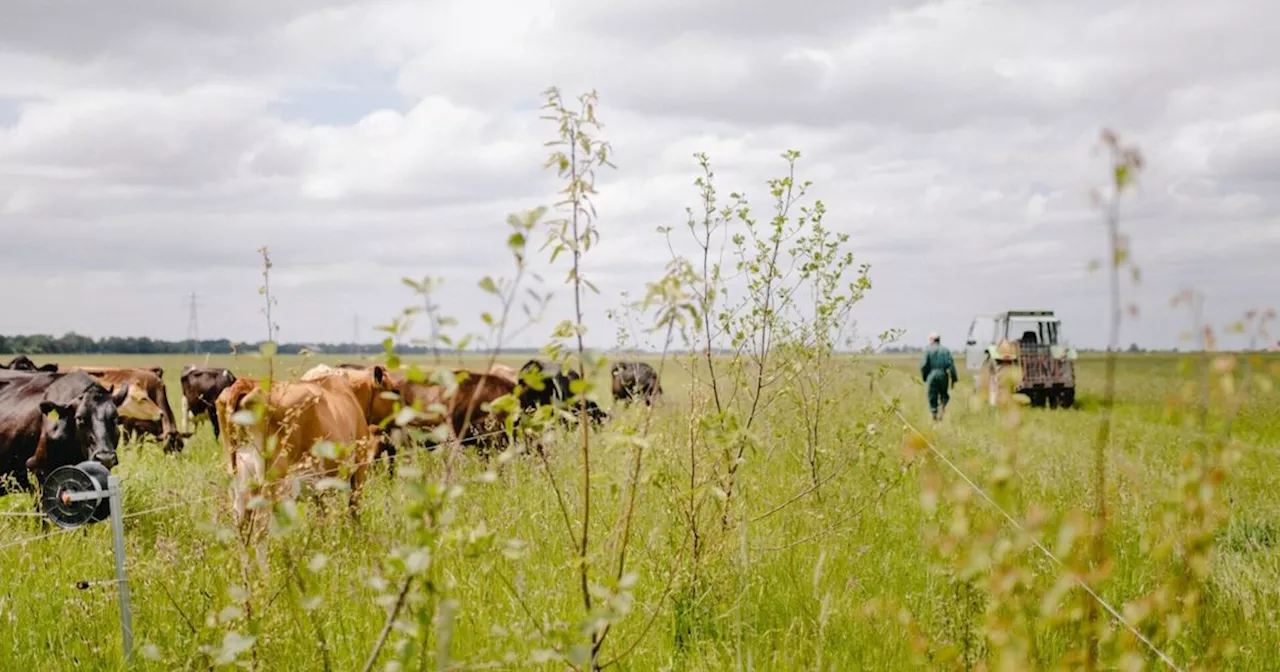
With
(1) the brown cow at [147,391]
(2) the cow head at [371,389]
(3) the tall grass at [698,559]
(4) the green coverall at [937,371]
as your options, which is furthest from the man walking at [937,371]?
(1) the brown cow at [147,391]

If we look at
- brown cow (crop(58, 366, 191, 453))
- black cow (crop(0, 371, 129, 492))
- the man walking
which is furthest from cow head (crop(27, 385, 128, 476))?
the man walking

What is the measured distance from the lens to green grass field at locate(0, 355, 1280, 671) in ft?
13.6

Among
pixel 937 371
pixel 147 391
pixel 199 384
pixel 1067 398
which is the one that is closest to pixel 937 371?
pixel 937 371

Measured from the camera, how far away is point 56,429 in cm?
892

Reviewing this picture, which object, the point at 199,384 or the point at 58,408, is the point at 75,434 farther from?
the point at 199,384

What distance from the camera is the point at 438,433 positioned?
2375mm

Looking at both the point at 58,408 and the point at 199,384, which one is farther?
the point at 199,384

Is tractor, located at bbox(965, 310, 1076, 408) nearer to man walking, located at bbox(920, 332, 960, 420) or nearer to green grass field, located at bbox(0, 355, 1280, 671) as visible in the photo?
man walking, located at bbox(920, 332, 960, 420)

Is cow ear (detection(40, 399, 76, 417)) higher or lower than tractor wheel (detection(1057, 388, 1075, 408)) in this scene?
higher

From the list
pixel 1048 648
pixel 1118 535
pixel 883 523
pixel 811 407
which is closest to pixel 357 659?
pixel 1048 648

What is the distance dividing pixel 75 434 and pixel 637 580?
22.5ft

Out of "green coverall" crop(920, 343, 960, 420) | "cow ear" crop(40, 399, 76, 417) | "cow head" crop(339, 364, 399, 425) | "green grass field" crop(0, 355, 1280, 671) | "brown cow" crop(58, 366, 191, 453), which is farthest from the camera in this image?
"green coverall" crop(920, 343, 960, 420)

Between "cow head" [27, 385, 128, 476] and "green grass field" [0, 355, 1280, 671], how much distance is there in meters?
0.80

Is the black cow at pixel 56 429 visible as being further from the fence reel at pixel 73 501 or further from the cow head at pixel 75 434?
the fence reel at pixel 73 501
